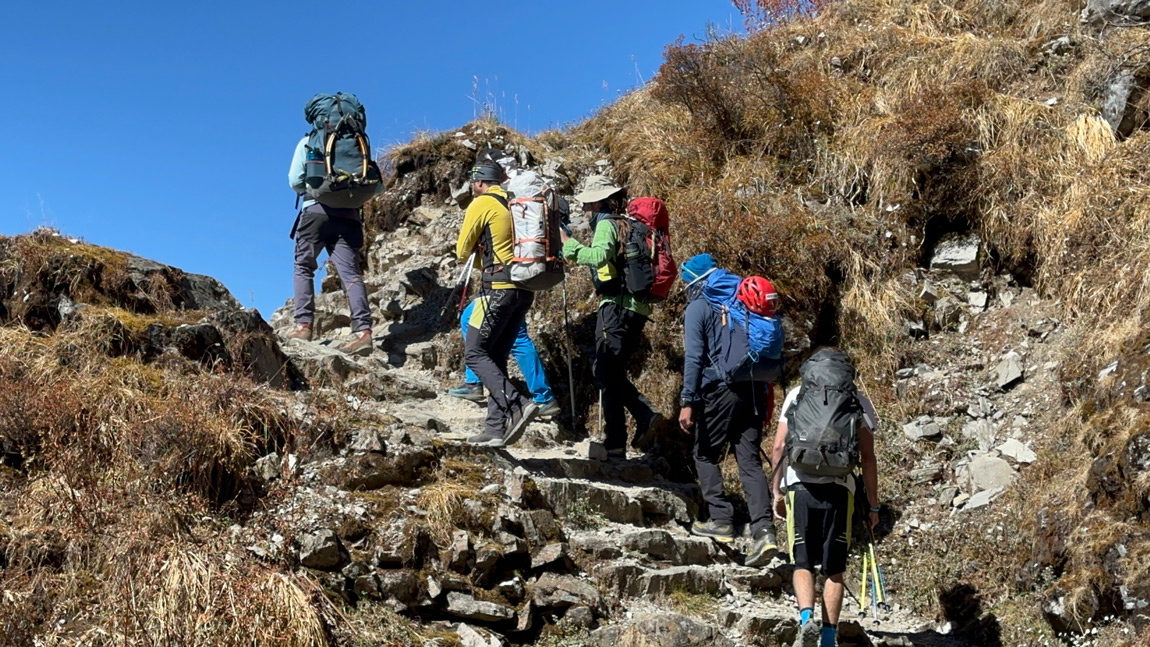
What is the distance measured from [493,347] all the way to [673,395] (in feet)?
9.07

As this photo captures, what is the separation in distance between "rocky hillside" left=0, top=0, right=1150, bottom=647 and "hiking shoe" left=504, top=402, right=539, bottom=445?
27cm

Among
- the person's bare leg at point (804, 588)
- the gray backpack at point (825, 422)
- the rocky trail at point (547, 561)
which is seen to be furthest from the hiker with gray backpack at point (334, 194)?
the person's bare leg at point (804, 588)

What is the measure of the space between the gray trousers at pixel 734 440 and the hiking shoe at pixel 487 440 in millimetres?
1569

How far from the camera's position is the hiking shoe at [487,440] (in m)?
8.03

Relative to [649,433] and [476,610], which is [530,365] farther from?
[476,610]

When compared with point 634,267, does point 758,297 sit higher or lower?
lower

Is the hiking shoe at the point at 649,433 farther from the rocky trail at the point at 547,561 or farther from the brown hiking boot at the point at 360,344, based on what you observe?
the brown hiking boot at the point at 360,344

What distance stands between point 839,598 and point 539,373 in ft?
12.1

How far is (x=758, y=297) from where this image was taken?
26.0 feet

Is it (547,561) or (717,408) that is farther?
(717,408)

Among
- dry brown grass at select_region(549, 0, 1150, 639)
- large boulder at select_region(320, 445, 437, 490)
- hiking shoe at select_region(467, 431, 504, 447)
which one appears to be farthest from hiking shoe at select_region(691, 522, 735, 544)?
large boulder at select_region(320, 445, 437, 490)

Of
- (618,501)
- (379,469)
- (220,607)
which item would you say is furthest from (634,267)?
(220,607)

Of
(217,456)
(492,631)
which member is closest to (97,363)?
(217,456)

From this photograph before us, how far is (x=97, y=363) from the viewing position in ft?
25.1
